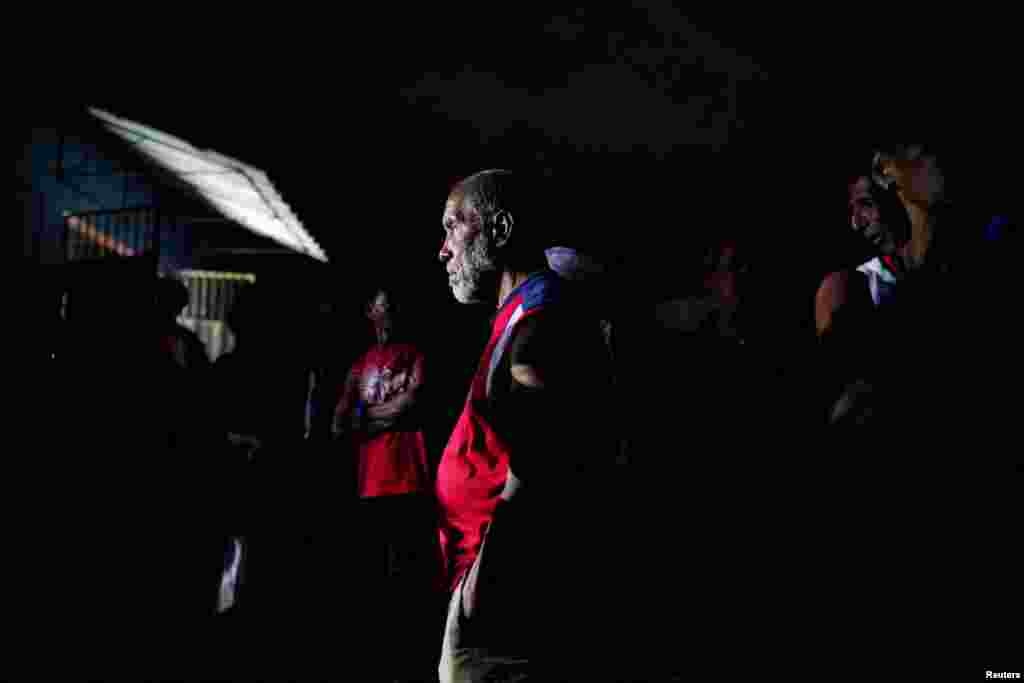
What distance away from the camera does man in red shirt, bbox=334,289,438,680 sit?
4906 mm

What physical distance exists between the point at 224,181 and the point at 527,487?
866cm

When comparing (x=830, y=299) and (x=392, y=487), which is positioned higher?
(x=830, y=299)

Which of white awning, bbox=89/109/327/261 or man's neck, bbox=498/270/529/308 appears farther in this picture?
white awning, bbox=89/109/327/261

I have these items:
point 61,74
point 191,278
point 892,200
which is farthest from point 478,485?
point 191,278

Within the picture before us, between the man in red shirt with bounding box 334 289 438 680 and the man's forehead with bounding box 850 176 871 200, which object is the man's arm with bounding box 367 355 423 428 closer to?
the man in red shirt with bounding box 334 289 438 680

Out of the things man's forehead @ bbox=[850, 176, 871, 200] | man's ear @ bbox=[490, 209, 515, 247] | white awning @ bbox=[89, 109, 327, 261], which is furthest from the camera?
white awning @ bbox=[89, 109, 327, 261]

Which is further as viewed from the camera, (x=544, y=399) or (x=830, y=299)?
(x=830, y=299)

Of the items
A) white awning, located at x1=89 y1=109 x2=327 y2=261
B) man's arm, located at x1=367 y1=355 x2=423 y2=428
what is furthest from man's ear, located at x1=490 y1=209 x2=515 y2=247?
white awning, located at x1=89 y1=109 x2=327 y2=261

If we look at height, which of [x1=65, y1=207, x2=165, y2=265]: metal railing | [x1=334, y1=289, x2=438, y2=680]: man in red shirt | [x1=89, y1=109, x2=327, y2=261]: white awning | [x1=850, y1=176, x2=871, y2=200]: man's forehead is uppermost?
[x1=89, y1=109, x2=327, y2=261]: white awning

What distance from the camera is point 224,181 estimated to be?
9.39 meters

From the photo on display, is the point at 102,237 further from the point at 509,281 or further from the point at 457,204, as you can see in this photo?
the point at 509,281

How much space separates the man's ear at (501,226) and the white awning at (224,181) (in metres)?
6.86

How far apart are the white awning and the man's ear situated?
6.86 meters

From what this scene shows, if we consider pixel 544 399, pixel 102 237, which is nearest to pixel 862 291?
pixel 544 399
